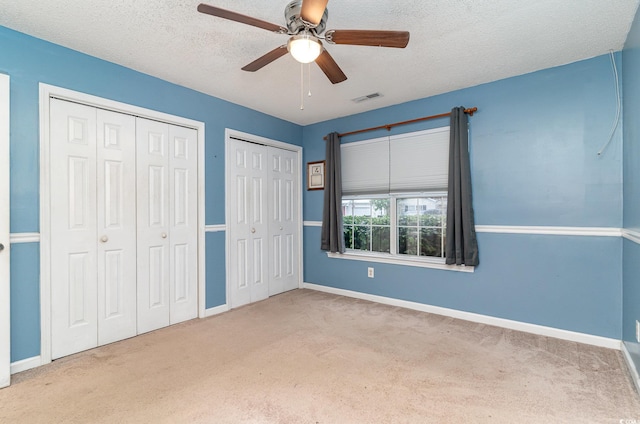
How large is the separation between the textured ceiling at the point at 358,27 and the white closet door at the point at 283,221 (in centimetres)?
126

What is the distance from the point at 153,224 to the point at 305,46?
7.31 ft

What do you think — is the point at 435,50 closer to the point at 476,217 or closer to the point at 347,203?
the point at 476,217

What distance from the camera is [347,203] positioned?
4.27 metres

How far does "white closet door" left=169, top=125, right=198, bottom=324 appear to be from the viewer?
3.11 metres

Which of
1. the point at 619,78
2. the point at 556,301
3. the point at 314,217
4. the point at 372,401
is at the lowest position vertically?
the point at 372,401

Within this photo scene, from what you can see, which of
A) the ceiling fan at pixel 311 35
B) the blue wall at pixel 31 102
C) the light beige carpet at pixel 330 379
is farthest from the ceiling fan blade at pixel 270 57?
the light beige carpet at pixel 330 379

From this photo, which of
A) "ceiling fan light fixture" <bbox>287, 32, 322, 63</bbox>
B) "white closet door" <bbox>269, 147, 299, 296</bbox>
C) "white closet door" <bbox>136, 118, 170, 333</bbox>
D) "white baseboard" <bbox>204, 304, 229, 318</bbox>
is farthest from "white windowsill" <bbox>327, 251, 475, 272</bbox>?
"ceiling fan light fixture" <bbox>287, 32, 322, 63</bbox>

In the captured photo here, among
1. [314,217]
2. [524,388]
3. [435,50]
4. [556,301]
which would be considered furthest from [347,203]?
[524,388]

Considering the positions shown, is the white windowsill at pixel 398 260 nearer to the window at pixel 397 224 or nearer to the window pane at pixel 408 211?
the window at pixel 397 224

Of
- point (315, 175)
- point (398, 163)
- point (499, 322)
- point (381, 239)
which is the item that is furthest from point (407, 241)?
point (315, 175)

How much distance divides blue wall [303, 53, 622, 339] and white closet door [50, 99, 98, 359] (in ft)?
10.7

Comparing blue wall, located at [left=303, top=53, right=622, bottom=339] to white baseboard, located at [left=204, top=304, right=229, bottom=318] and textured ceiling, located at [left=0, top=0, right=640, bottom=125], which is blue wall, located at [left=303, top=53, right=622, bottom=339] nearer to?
textured ceiling, located at [left=0, top=0, right=640, bottom=125]

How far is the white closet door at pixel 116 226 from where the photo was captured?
2.62 metres

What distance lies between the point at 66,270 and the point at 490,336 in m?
3.65
